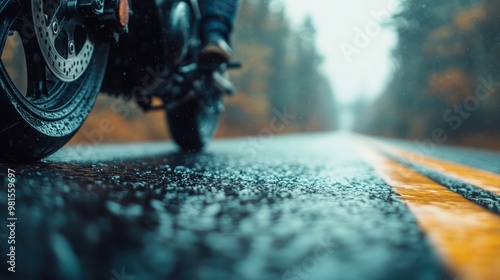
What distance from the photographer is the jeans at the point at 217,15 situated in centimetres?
304

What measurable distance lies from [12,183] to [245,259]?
810 mm

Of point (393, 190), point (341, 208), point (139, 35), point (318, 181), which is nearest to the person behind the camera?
point (341, 208)

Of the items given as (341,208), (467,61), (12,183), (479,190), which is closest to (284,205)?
(341,208)

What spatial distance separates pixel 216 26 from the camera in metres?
3.08

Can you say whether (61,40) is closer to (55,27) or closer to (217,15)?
(55,27)

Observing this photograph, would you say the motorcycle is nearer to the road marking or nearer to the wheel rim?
the wheel rim

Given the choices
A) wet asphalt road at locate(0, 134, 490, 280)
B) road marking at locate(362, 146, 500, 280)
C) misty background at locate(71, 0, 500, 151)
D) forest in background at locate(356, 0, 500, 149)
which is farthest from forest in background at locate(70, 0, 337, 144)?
forest in background at locate(356, 0, 500, 149)

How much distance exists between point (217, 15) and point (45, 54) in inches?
60.6

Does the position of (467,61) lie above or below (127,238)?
above

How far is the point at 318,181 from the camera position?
1825mm

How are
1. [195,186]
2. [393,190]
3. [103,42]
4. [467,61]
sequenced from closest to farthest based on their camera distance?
[195,186] < [393,190] < [103,42] < [467,61]

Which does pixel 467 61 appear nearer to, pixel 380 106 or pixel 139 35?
pixel 139 35

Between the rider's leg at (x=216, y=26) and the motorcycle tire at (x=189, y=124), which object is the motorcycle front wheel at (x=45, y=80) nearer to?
the rider's leg at (x=216, y=26)

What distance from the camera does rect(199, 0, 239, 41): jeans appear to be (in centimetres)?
304
